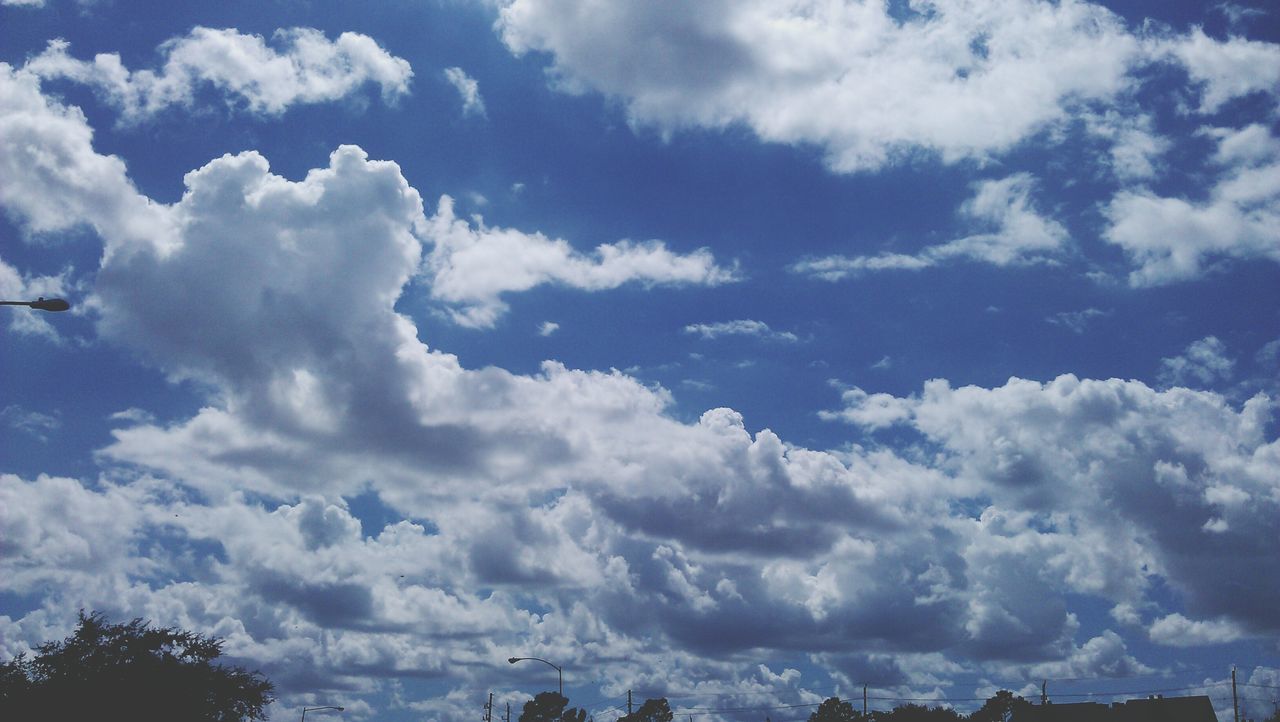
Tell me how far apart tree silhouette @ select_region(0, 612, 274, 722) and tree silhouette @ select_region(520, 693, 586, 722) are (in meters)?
75.5

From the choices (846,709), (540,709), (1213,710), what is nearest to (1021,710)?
(1213,710)

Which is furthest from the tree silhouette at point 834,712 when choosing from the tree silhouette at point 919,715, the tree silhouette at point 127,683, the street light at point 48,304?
the street light at point 48,304

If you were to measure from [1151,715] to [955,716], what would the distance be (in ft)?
85.2

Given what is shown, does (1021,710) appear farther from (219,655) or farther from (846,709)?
(219,655)

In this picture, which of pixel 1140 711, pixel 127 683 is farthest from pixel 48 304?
pixel 1140 711

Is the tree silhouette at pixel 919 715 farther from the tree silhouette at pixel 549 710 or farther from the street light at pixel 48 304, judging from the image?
the street light at pixel 48 304

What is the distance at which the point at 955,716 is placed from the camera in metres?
128

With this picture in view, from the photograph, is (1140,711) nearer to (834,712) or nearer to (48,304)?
(834,712)

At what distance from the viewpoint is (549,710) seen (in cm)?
14825

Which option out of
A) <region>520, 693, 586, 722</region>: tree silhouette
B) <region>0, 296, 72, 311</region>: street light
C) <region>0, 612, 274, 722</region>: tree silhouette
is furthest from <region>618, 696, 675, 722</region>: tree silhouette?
<region>0, 296, 72, 311</region>: street light

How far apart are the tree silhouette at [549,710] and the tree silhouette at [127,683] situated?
75.5 meters

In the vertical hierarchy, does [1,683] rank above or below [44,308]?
below

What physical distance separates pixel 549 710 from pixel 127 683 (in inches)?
3421

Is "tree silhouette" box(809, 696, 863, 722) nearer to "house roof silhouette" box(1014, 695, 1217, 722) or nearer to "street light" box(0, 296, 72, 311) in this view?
"house roof silhouette" box(1014, 695, 1217, 722)
